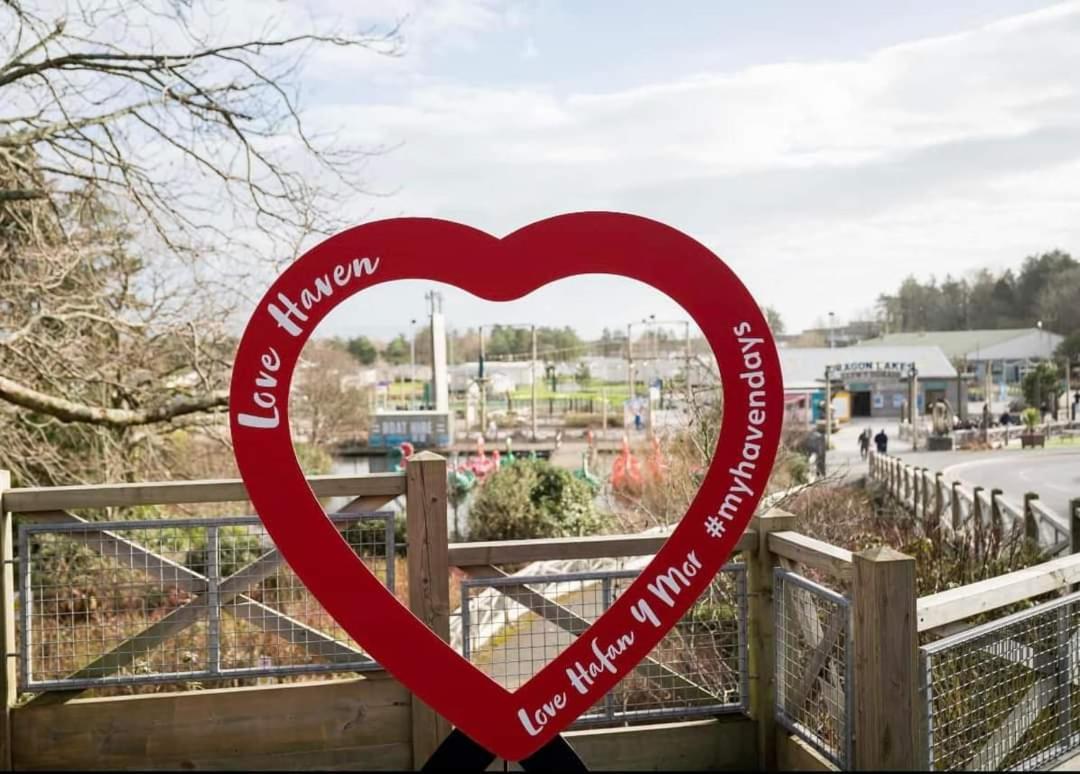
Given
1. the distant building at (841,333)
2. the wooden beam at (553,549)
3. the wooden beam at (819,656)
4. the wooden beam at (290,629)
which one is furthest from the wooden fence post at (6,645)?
the distant building at (841,333)

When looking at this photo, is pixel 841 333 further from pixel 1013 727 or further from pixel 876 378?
pixel 1013 727

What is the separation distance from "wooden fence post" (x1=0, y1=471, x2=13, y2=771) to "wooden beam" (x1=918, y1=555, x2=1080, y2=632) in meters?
3.24

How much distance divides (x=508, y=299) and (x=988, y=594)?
1856mm

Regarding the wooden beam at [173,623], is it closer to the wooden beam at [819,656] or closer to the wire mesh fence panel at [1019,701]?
the wooden beam at [819,656]

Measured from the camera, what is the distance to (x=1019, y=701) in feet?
12.5

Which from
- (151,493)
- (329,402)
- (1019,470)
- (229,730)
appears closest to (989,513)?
(229,730)

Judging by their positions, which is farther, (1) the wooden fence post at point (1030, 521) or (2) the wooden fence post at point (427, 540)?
(1) the wooden fence post at point (1030, 521)

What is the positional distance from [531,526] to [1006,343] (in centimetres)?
4627

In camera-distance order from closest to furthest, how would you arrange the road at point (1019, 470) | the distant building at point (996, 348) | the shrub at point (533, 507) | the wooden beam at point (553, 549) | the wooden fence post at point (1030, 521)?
the wooden beam at point (553, 549) < the wooden fence post at point (1030, 521) < the shrub at point (533, 507) < the road at point (1019, 470) < the distant building at point (996, 348)

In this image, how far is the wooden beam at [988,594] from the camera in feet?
9.74

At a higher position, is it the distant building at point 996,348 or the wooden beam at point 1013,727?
the distant building at point 996,348

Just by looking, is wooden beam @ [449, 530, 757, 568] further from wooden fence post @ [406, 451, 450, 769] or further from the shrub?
the shrub

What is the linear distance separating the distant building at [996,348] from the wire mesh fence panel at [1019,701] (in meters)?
44.2

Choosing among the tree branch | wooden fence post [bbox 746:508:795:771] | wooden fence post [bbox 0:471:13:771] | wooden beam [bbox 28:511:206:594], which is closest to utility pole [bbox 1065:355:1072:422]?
the tree branch
